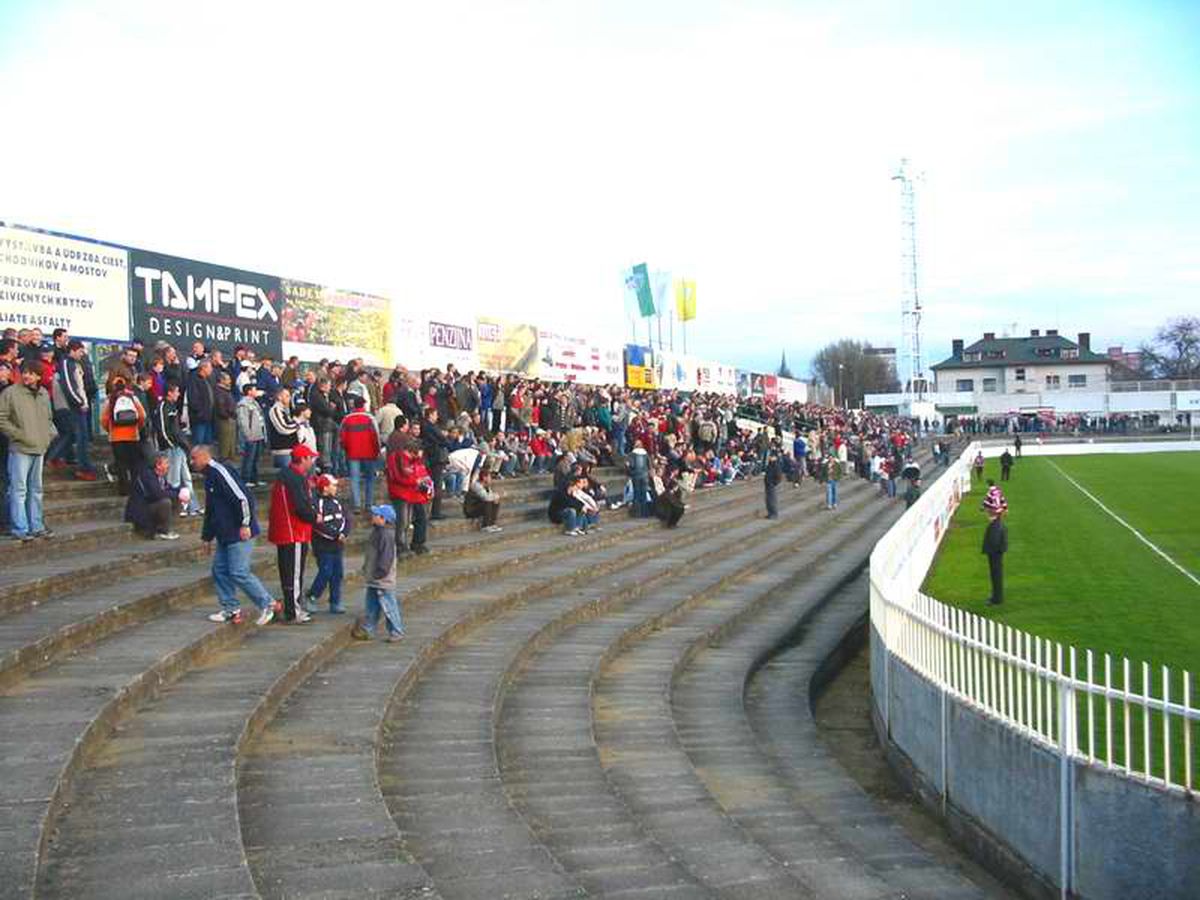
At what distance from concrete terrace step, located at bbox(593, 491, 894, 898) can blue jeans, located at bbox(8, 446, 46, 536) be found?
555 cm

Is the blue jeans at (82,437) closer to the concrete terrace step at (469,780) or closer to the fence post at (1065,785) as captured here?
the concrete terrace step at (469,780)

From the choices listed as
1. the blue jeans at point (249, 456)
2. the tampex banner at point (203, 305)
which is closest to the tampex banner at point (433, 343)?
the tampex banner at point (203, 305)

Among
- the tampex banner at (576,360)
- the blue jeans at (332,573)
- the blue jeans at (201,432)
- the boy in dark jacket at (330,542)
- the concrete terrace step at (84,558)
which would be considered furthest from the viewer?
the tampex banner at (576,360)

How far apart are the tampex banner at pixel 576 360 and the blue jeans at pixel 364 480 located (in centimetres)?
1481

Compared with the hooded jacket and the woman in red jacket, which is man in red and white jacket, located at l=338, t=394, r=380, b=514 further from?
the hooded jacket

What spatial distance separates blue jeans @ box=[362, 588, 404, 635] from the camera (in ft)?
37.7

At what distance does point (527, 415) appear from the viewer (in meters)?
26.1

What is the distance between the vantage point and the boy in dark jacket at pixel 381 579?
37.3 feet

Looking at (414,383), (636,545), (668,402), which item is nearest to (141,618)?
(414,383)

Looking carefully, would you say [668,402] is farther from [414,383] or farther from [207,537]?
[207,537]

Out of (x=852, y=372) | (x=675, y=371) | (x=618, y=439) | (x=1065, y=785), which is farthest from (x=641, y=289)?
(x=852, y=372)

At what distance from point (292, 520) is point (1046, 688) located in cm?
689

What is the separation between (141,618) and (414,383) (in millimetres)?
9422

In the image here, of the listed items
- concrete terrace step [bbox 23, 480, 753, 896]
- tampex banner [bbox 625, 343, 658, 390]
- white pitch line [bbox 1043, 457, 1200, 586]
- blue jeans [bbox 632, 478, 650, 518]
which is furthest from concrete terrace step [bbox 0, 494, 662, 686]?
tampex banner [bbox 625, 343, 658, 390]
